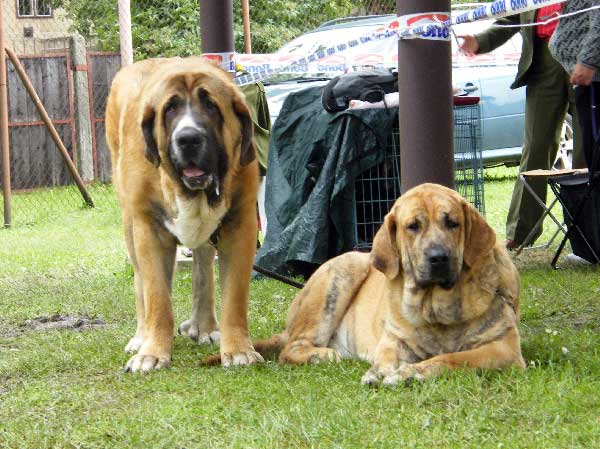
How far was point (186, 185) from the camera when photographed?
16.5ft

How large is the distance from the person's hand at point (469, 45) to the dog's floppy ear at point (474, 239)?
3434mm

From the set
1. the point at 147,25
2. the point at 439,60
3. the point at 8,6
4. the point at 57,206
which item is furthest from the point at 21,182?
the point at 439,60

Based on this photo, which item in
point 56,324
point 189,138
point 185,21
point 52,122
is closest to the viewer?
point 189,138

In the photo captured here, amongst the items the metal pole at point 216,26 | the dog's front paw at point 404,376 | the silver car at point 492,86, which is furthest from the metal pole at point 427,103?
the silver car at point 492,86

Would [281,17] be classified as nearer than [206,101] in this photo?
No

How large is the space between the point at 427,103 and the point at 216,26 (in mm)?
3217

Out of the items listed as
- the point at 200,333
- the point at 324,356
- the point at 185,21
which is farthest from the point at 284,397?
the point at 185,21

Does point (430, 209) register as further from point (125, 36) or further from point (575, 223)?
point (125, 36)

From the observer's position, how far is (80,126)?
57.0 ft

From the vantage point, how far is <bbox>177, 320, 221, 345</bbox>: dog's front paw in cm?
597

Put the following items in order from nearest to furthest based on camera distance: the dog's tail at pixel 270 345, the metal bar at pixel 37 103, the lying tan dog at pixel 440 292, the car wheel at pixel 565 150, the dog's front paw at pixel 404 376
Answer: the dog's front paw at pixel 404 376, the lying tan dog at pixel 440 292, the dog's tail at pixel 270 345, the metal bar at pixel 37 103, the car wheel at pixel 565 150

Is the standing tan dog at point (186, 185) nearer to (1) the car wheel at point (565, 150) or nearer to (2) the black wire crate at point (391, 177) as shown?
(2) the black wire crate at point (391, 177)

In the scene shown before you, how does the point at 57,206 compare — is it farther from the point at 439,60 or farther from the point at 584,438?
the point at 584,438

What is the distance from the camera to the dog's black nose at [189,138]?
190 inches
